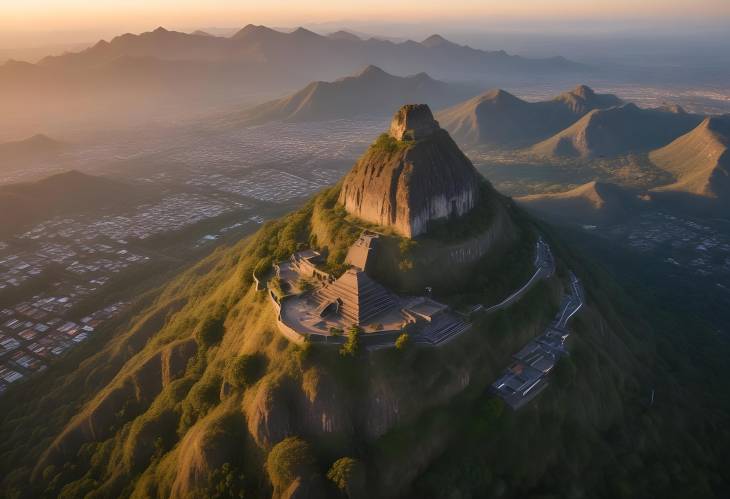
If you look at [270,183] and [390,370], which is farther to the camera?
[270,183]

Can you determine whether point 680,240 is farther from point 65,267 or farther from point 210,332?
point 65,267

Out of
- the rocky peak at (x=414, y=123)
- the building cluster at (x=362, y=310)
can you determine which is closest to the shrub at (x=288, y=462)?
the building cluster at (x=362, y=310)

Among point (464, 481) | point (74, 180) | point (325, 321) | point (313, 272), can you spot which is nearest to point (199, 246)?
point (74, 180)

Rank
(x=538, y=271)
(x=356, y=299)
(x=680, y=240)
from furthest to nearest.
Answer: (x=680, y=240) < (x=538, y=271) < (x=356, y=299)

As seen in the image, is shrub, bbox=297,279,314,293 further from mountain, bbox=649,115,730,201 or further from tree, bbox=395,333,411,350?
mountain, bbox=649,115,730,201

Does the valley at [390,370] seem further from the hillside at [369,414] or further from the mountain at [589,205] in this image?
the mountain at [589,205]

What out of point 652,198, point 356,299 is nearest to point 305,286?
point 356,299

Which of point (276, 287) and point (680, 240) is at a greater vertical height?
point (276, 287)

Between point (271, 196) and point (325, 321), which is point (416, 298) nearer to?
point (325, 321)
